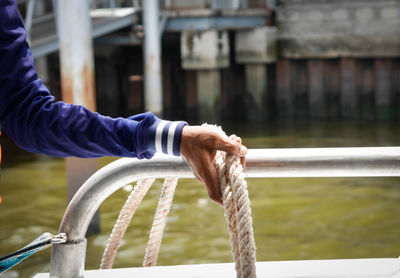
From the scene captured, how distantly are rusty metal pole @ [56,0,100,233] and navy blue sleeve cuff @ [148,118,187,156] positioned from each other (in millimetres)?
4672

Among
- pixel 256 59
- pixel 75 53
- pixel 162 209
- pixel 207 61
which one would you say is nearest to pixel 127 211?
pixel 162 209

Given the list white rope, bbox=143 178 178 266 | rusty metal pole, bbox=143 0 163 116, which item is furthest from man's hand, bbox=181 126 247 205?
rusty metal pole, bbox=143 0 163 116

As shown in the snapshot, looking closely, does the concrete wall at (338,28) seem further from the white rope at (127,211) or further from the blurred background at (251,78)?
the white rope at (127,211)

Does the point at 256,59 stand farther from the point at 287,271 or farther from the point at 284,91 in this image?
the point at 287,271

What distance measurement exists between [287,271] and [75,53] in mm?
5077

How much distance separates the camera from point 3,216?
6.36m

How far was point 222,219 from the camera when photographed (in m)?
6.23

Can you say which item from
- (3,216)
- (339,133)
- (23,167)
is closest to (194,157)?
(3,216)

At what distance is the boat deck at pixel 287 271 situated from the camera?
162 cm

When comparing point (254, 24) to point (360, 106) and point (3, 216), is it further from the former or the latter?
point (3, 216)

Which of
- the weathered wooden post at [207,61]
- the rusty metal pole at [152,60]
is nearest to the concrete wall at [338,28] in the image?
the weathered wooden post at [207,61]

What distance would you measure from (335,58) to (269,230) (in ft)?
24.9

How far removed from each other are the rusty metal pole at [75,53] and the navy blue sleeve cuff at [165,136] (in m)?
4.67

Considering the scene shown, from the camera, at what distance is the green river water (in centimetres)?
537
